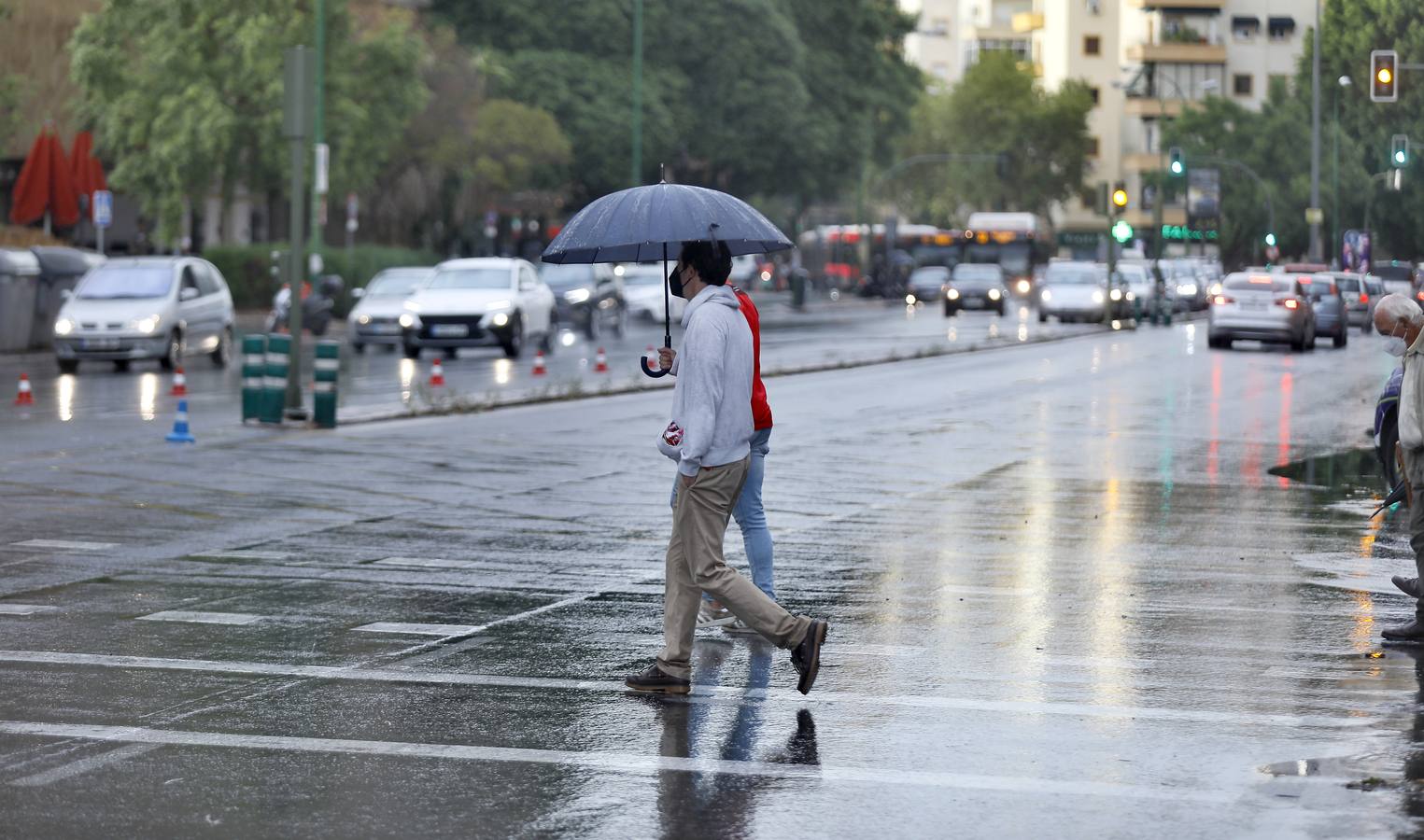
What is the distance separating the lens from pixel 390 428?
22109 millimetres

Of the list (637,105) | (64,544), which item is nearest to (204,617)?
(64,544)

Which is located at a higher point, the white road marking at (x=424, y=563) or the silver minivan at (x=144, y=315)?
the silver minivan at (x=144, y=315)

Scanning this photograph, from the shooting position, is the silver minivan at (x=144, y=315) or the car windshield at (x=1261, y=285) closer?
the silver minivan at (x=144, y=315)

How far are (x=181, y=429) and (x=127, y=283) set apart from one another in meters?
13.6

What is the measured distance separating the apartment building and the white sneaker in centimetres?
11231

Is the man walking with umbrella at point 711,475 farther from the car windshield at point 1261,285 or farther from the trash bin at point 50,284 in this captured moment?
the car windshield at point 1261,285

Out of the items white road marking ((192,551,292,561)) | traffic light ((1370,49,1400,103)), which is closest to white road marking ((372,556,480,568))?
white road marking ((192,551,292,561))

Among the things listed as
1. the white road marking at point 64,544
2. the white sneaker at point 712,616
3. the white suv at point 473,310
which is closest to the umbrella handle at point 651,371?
the white sneaker at point 712,616

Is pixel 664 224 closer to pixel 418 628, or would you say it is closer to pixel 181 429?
pixel 418 628

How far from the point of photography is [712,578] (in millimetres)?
8727

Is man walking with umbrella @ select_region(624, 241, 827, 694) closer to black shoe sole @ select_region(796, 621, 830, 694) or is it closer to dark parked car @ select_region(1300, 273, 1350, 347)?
black shoe sole @ select_region(796, 621, 830, 694)

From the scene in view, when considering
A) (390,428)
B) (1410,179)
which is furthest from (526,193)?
(390,428)

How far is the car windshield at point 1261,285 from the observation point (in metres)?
43.4

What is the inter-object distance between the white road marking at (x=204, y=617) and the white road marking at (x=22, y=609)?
531mm
